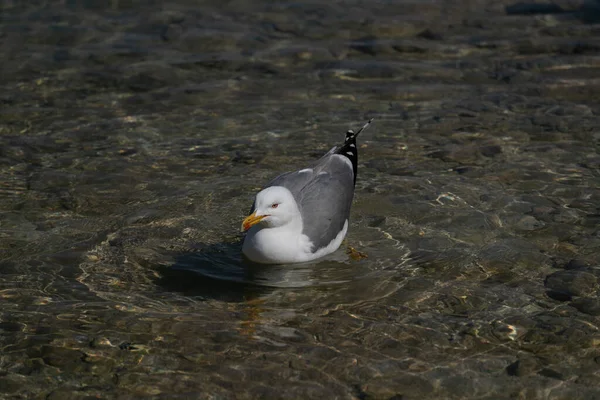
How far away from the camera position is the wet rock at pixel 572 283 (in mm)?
7199

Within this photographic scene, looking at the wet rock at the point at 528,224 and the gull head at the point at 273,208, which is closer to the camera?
the gull head at the point at 273,208

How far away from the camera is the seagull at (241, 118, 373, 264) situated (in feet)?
24.3

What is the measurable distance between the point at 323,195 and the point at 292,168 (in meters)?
1.86

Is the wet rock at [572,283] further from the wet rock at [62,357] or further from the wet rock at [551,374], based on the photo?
the wet rock at [62,357]

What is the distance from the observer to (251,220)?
7.28 meters

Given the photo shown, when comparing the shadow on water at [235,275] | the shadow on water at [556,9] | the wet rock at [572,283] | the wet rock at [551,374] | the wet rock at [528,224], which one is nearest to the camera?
the wet rock at [551,374]

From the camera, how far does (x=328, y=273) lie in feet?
25.0

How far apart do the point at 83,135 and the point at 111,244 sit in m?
2.80

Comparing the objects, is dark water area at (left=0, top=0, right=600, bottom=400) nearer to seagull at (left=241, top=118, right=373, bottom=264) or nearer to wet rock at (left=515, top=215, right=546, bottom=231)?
wet rock at (left=515, top=215, right=546, bottom=231)

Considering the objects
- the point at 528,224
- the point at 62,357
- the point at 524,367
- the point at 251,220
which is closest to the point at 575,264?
the point at 528,224

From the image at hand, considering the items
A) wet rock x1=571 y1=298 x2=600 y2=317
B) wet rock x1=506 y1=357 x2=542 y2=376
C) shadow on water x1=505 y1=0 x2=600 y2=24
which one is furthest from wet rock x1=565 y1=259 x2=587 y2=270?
shadow on water x1=505 y1=0 x2=600 y2=24

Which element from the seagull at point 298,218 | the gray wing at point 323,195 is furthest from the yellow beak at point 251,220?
the gray wing at point 323,195

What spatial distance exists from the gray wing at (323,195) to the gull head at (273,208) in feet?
0.73

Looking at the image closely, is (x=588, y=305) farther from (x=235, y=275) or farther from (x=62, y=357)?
(x=62, y=357)
